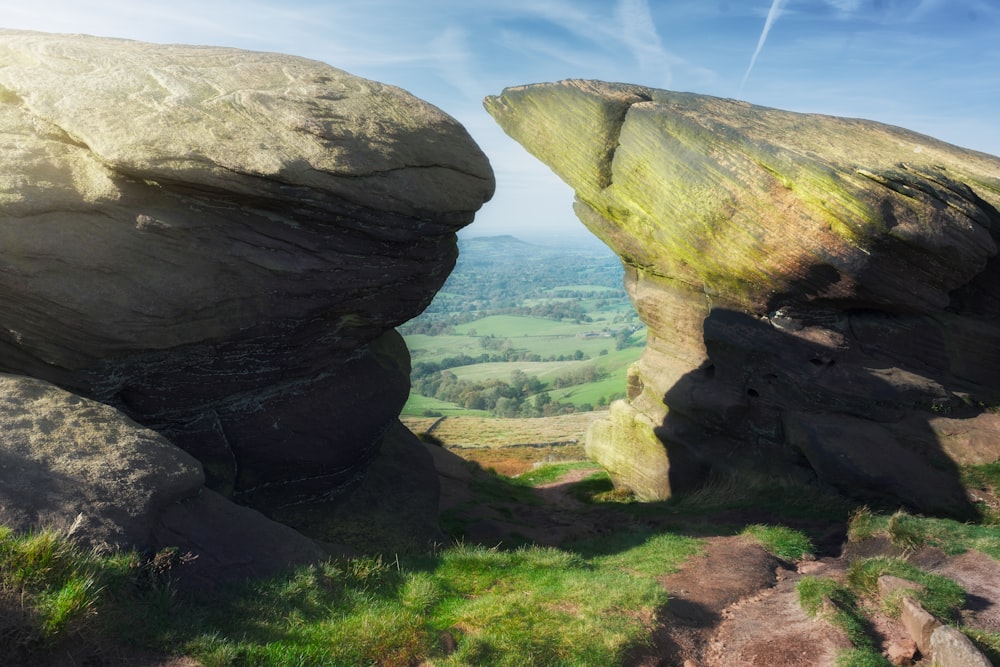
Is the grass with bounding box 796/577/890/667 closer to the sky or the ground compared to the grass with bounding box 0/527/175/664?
closer to the sky

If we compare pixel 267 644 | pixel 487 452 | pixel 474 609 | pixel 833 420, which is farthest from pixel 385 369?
pixel 487 452

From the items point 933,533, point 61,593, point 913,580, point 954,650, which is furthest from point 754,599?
point 61,593

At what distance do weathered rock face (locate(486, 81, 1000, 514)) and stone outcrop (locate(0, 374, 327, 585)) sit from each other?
1507cm

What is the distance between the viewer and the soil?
35.8 feet

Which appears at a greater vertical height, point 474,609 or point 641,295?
point 641,295

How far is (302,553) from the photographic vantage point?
12562 mm

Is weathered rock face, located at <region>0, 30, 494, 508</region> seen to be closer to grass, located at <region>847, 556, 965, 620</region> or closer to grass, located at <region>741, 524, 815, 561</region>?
grass, located at <region>741, 524, 815, 561</region>

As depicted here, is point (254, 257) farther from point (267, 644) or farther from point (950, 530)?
point (950, 530)

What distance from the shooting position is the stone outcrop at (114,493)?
1007cm

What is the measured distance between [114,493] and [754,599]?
12023 mm


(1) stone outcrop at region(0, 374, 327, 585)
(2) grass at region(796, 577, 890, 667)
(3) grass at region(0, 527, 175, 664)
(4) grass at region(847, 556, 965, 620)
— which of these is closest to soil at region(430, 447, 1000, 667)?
(2) grass at region(796, 577, 890, 667)

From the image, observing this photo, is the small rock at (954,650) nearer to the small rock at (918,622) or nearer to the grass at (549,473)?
the small rock at (918,622)

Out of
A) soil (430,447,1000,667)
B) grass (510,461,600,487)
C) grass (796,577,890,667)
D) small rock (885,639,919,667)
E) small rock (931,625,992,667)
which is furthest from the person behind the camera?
grass (510,461,600,487)

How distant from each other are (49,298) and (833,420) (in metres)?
20.6
